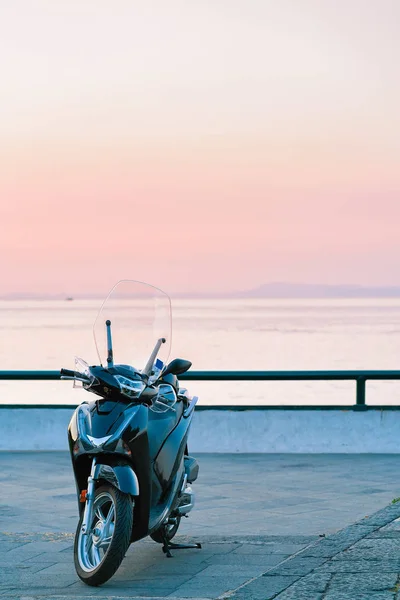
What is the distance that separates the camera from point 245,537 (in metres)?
7.20

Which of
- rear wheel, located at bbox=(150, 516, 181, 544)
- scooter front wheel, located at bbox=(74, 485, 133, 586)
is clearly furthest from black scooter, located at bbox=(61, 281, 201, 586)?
rear wheel, located at bbox=(150, 516, 181, 544)

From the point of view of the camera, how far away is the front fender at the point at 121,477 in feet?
19.2

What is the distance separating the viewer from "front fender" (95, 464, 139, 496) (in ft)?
19.2

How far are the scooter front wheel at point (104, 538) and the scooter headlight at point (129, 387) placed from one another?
500mm

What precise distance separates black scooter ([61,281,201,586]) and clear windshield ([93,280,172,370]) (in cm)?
2

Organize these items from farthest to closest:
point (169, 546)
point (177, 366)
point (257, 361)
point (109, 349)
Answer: point (257, 361) → point (169, 546) → point (177, 366) → point (109, 349)

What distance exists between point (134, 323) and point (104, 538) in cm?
128

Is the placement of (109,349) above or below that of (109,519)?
above

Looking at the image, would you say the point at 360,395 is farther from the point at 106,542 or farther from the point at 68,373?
the point at 106,542

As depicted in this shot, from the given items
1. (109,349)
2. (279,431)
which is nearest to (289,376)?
(279,431)

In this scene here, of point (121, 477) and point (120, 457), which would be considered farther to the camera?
point (120, 457)

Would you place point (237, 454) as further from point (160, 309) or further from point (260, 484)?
point (160, 309)

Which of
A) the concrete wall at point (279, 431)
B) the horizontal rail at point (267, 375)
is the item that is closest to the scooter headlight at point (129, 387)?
the horizontal rail at point (267, 375)

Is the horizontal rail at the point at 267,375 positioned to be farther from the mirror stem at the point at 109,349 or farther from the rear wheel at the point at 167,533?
the mirror stem at the point at 109,349
